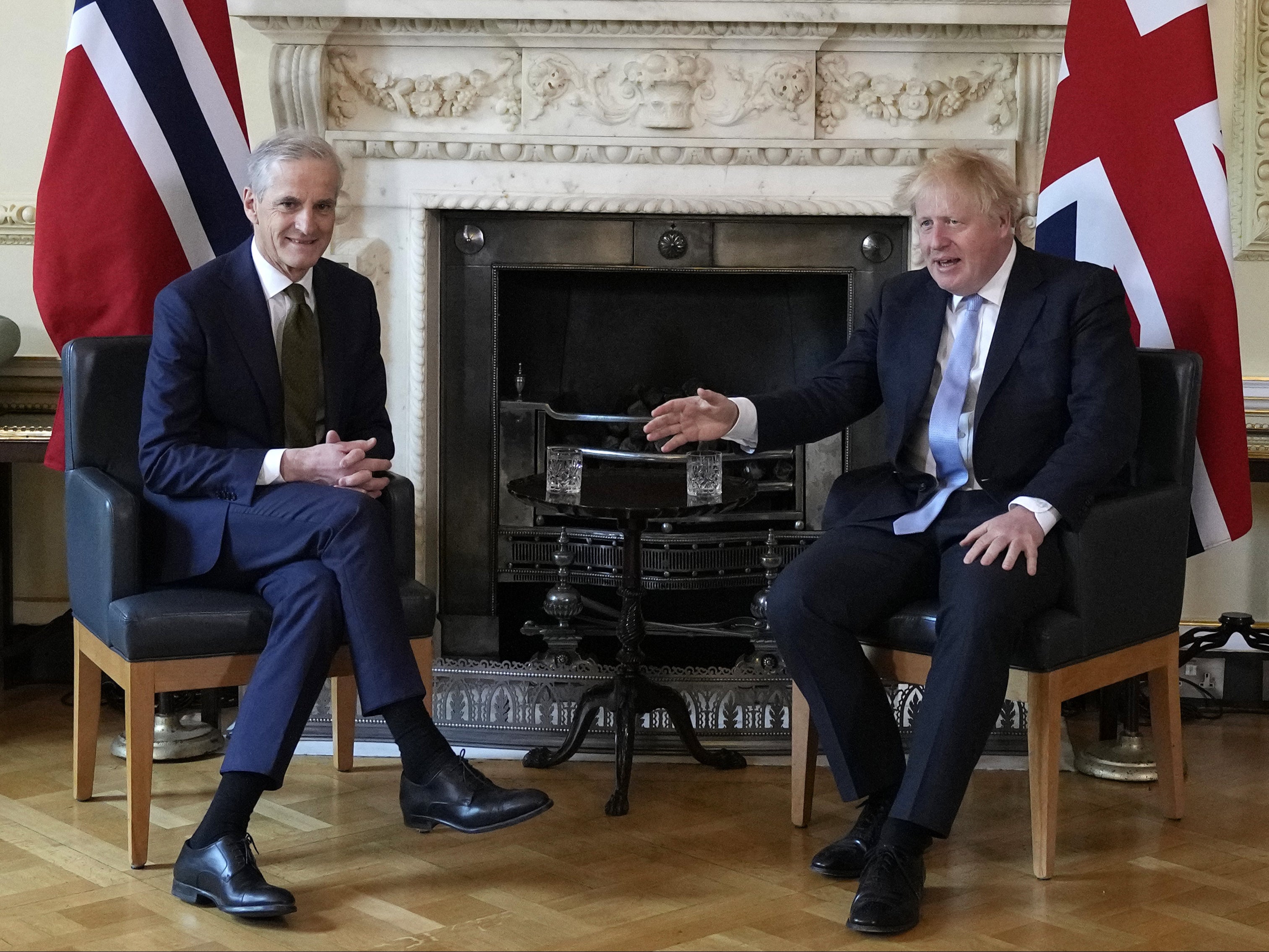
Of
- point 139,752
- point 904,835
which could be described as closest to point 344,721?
point 139,752

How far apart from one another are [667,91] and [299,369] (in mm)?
1253

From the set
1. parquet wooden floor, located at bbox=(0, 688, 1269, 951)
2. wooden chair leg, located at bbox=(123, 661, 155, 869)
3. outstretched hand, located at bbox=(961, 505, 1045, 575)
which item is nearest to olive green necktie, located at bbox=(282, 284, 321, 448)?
wooden chair leg, located at bbox=(123, 661, 155, 869)

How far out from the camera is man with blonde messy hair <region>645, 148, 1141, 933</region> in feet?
7.45

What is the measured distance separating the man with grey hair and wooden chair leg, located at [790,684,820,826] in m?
0.54

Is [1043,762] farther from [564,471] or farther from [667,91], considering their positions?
[667,91]

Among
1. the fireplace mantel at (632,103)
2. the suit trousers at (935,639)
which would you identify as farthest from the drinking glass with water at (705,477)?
the fireplace mantel at (632,103)

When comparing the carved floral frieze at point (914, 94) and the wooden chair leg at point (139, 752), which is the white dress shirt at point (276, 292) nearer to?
the wooden chair leg at point (139, 752)

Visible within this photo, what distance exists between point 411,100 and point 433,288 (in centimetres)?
46

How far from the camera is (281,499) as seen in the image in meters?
2.43

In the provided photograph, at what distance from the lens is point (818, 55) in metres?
3.40

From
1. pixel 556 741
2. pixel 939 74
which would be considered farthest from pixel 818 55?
pixel 556 741

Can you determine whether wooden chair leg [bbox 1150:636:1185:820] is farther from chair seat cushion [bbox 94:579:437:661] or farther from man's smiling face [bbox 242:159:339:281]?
man's smiling face [bbox 242:159:339:281]

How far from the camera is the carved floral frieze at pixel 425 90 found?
341 centimetres

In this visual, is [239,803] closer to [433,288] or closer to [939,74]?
[433,288]
